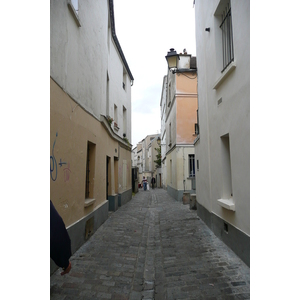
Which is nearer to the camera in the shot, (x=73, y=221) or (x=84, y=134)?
(x=73, y=221)

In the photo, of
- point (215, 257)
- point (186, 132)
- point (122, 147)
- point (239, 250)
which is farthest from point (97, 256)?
point (186, 132)

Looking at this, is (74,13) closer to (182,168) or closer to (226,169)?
(226,169)

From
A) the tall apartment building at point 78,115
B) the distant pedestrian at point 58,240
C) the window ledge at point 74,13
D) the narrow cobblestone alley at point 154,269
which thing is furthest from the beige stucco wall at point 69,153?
the window ledge at point 74,13

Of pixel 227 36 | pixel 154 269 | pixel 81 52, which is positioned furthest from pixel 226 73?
pixel 154 269

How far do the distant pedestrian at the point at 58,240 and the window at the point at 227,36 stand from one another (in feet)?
15.1

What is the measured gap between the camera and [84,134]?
6496mm

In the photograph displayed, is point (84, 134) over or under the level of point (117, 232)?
over

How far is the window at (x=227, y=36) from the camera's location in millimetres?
5684

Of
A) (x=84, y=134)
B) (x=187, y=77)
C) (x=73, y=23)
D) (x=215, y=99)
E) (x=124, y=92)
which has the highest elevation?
(x=187, y=77)

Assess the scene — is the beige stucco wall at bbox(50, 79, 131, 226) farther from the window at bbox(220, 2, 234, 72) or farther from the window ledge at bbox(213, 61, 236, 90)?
the window at bbox(220, 2, 234, 72)

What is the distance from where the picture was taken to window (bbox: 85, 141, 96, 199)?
728 cm

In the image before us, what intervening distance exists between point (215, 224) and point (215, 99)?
10.2 feet

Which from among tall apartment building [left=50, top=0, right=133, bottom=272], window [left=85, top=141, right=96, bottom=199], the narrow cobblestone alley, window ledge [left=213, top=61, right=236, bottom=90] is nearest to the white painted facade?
tall apartment building [left=50, top=0, right=133, bottom=272]

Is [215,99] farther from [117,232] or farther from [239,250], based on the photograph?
[117,232]
